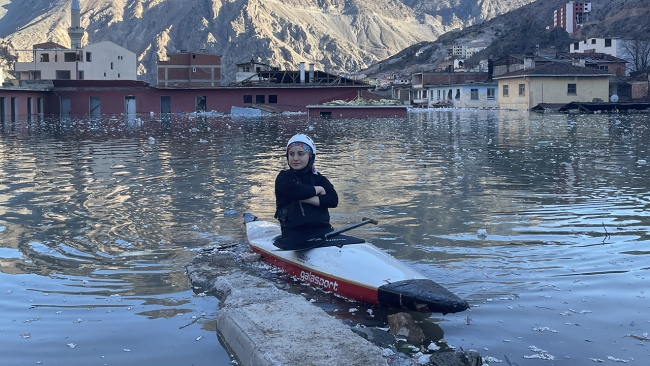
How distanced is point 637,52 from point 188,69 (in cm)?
5210

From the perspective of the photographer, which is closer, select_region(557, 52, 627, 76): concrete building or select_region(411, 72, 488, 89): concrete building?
select_region(557, 52, 627, 76): concrete building

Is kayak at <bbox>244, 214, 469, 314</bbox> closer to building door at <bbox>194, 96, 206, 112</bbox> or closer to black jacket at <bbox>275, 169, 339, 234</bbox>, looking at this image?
black jacket at <bbox>275, 169, 339, 234</bbox>

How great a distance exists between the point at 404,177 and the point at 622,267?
846cm

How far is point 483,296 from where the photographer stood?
7.32 metres

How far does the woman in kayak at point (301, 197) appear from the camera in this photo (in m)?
7.62

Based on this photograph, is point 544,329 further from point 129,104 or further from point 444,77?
point 444,77

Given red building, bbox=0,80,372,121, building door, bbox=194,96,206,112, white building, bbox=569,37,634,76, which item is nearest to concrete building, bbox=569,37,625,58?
white building, bbox=569,37,634,76

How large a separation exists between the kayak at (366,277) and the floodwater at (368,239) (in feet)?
0.60

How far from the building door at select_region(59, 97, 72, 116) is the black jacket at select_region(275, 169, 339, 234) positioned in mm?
66674

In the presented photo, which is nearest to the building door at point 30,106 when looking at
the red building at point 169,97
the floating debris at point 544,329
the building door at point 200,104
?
the red building at point 169,97

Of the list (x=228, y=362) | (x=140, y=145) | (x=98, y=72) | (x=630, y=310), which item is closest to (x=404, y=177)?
(x=630, y=310)

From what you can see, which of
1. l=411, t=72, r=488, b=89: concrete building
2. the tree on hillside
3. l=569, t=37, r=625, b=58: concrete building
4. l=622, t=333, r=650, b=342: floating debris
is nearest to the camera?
l=622, t=333, r=650, b=342: floating debris

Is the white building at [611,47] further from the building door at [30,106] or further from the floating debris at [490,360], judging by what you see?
the floating debris at [490,360]

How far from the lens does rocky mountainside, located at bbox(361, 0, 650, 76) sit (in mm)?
107812
